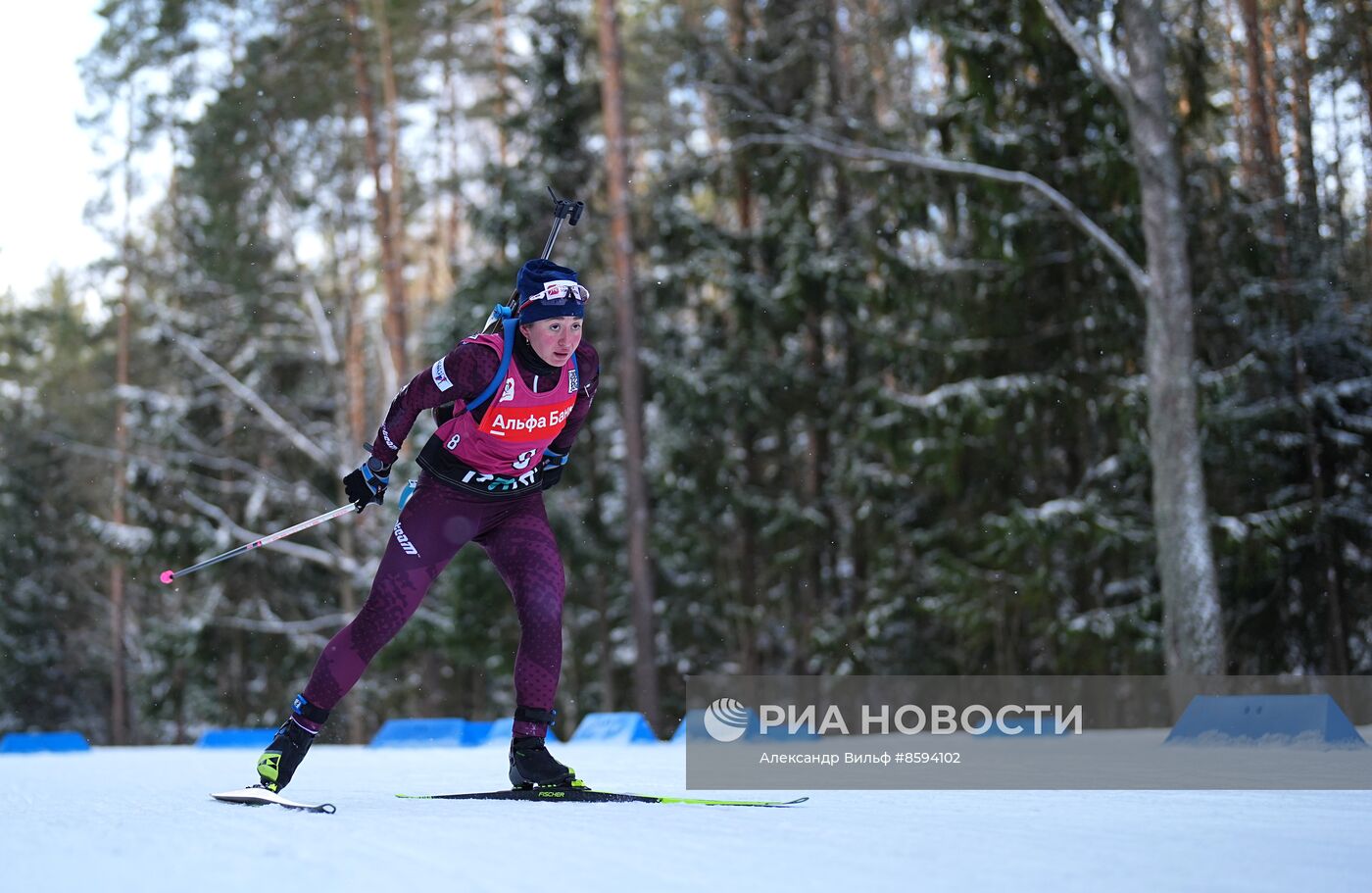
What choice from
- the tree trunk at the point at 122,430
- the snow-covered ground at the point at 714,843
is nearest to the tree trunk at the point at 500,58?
the tree trunk at the point at 122,430

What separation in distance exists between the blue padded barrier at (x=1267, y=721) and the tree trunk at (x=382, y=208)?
1435 centimetres

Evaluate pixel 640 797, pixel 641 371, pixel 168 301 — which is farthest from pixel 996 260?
pixel 168 301

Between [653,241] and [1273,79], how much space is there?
814 centimetres

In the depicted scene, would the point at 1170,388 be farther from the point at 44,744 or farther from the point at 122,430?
the point at 122,430

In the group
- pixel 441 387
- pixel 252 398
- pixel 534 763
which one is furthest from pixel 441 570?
pixel 252 398

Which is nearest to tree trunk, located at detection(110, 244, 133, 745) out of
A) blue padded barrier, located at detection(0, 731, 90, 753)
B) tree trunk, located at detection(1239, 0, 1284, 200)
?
blue padded barrier, located at detection(0, 731, 90, 753)

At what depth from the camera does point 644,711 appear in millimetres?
16672

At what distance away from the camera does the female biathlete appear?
454 cm

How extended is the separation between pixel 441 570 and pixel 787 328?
1508 centimetres

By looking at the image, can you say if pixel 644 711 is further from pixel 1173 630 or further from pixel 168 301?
pixel 168 301

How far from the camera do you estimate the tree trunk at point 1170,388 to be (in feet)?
33.5

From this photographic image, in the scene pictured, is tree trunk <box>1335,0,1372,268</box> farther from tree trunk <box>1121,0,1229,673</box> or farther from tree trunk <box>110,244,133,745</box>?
tree trunk <box>110,244,133,745</box>

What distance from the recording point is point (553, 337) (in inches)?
181

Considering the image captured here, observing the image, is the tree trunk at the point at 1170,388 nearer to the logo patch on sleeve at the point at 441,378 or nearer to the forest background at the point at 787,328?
the forest background at the point at 787,328
